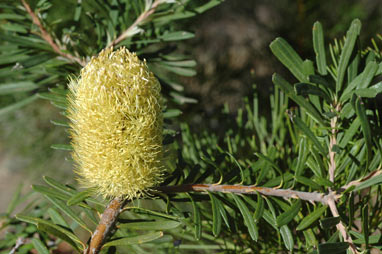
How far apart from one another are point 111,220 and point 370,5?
3.16 feet

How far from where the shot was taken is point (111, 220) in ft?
1.34

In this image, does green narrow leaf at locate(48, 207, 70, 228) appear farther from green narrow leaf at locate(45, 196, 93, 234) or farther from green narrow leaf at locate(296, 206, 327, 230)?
green narrow leaf at locate(296, 206, 327, 230)

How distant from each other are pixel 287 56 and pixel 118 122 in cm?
21

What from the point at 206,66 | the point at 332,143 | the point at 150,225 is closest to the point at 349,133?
the point at 332,143

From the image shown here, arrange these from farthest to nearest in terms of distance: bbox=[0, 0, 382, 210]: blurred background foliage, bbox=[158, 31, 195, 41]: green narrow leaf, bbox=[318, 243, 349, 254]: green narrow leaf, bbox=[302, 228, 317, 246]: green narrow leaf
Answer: bbox=[0, 0, 382, 210]: blurred background foliage, bbox=[158, 31, 195, 41]: green narrow leaf, bbox=[302, 228, 317, 246]: green narrow leaf, bbox=[318, 243, 349, 254]: green narrow leaf

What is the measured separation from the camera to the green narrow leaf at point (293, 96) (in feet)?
1.24

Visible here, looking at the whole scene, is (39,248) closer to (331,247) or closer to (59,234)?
(59,234)

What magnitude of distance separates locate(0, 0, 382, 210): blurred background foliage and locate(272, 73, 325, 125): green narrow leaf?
436mm

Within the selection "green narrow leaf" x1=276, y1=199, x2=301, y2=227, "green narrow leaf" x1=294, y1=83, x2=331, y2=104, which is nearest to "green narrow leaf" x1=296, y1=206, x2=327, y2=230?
"green narrow leaf" x1=276, y1=199, x2=301, y2=227

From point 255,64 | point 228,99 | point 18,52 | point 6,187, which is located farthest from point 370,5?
point 6,187

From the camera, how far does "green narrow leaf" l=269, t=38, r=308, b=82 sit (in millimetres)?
405

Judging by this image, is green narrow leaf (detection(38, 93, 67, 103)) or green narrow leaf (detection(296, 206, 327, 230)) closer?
green narrow leaf (detection(296, 206, 327, 230))

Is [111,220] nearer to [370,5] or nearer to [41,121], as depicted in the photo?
[41,121]

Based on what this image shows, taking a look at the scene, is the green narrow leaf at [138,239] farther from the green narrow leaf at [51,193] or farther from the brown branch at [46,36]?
the brown branch at [46,36]
